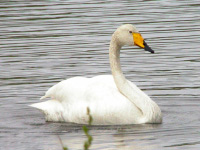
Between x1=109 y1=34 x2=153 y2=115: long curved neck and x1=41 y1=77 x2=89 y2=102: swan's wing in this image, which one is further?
x1=41 y1=77 x2=89 y2=102: swan's wing

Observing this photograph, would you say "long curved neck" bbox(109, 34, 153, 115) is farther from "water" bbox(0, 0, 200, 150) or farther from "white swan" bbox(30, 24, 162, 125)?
"water" bbox(0, 0, 200, 150)

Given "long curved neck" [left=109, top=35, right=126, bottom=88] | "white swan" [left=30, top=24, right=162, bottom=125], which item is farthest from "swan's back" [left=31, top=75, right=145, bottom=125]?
"long curved neck" [left=109, top=35, right=126, bottom=88]

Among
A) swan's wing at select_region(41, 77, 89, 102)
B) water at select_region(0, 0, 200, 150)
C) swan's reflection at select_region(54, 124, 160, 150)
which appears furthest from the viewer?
swan's wing at select_region(41, 77, 89, 102)

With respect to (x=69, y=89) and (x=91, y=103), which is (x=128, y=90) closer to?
(x=91, y=103)

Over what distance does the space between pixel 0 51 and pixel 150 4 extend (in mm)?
7232

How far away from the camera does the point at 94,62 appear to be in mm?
15344

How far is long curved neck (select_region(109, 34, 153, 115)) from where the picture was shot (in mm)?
11195

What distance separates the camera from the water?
33.7 feet

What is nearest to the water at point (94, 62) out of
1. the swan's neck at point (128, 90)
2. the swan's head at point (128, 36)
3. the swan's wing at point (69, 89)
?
the swan's neck at point (128, 90)

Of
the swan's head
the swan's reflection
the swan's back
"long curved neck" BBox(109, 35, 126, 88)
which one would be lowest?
the swan's reflection

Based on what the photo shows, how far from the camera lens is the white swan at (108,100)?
1105 cm

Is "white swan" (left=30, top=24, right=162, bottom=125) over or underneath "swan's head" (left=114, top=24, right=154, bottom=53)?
underneath

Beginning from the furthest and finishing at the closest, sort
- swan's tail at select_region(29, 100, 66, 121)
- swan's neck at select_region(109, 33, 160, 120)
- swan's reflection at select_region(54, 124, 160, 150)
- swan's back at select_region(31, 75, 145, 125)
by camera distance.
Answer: swan's tail at select_region(29, 100, 66, 121) → swan's neck at select_region(109, 33, 160, 120) → swan's back at select_region(31, 75, 145, 125) → swan's reflection at select_region(54, 124, 160, 150)

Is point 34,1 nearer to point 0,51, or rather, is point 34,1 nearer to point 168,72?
point 0,51
